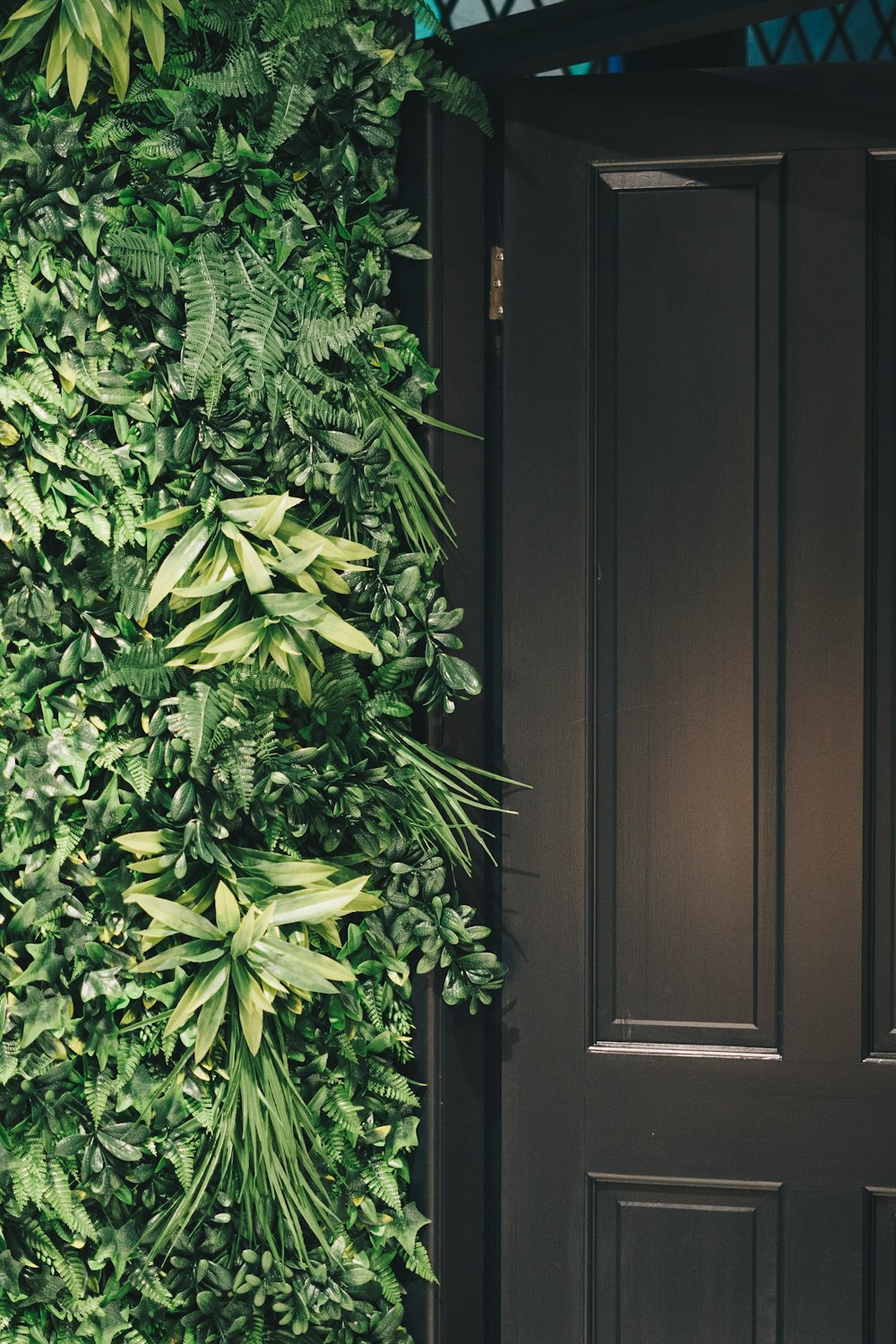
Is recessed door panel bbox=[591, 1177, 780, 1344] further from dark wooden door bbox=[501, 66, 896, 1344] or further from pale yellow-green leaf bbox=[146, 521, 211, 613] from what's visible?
pale yellow-green leaf bbox=[146, 521, 211, 613]

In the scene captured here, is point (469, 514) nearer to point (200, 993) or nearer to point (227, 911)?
point (227, 911)

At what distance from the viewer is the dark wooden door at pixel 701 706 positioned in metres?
1.37

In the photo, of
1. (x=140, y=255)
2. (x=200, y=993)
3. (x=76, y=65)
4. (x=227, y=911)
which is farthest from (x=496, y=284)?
(x=200, y=993)

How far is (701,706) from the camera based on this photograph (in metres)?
1.41

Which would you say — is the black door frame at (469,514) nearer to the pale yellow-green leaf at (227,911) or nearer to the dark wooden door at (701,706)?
the dark wooden door at (701,706)

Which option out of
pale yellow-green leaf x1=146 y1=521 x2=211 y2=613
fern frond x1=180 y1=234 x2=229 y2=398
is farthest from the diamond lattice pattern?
pale yellow-green leaf x1=146 y1=521 x2=211 y2=613

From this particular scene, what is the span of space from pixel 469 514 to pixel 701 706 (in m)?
0.41

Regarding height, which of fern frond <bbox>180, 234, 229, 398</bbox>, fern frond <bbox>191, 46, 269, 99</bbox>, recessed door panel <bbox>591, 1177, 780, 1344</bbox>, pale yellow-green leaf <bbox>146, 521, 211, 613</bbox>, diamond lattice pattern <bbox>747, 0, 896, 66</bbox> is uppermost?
A: diamond lattice pattern <bbox>747, 0, 896, 66</bbox>

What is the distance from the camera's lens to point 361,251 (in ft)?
4.34

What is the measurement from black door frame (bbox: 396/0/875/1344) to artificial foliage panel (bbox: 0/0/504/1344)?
60mm

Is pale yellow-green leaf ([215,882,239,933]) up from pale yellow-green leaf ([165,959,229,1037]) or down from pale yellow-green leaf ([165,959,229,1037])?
up

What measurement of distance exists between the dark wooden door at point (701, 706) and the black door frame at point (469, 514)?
4 centimetres

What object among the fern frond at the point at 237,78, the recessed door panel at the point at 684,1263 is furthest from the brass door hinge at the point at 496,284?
the recessed door panel at the point at 684,1263

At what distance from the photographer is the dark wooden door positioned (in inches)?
54.1
